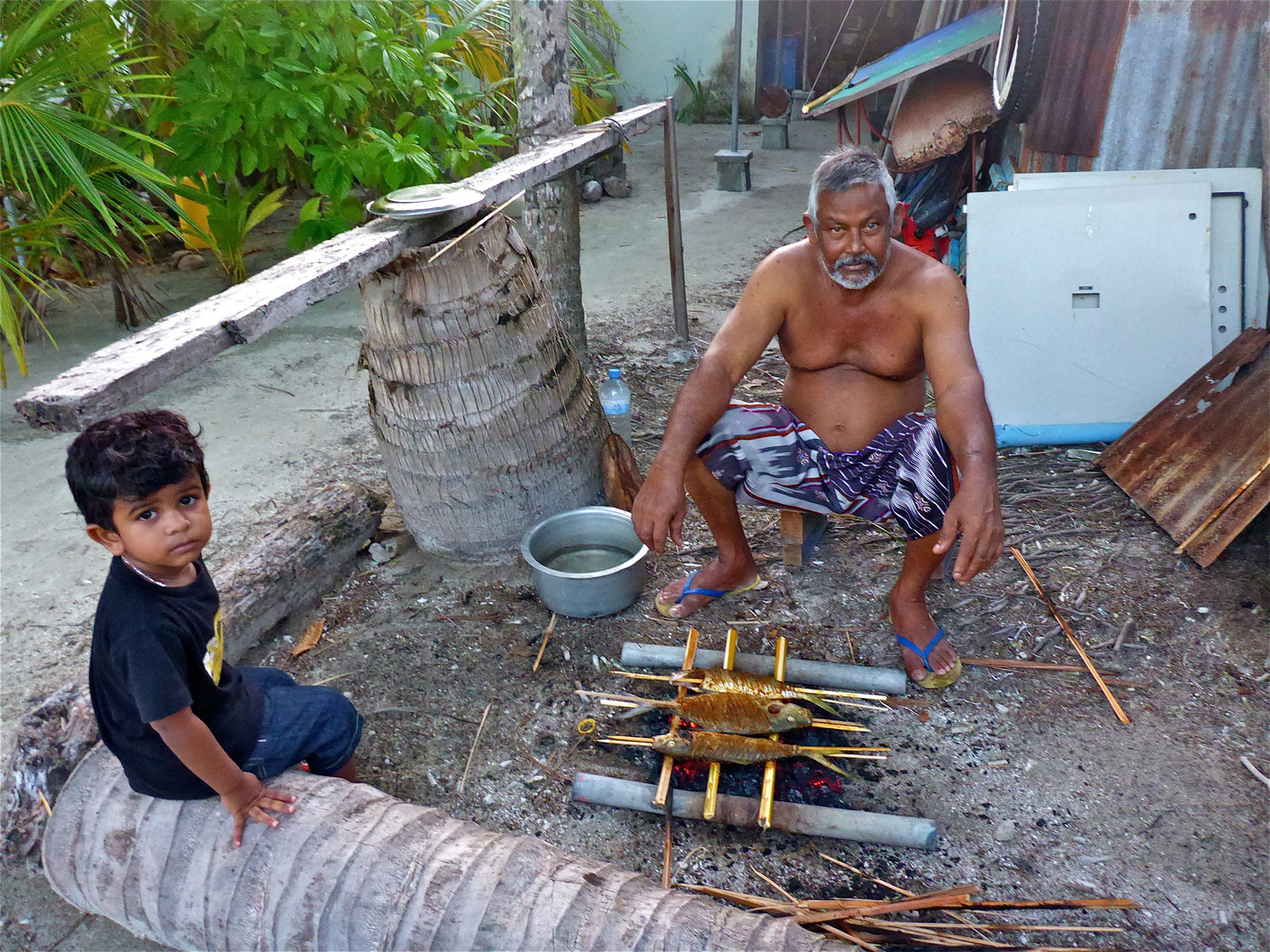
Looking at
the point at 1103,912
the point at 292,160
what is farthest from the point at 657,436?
the point at 292,160

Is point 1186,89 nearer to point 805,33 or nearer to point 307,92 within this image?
point 307,92

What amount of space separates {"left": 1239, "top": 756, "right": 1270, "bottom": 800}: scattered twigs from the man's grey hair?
1795mm

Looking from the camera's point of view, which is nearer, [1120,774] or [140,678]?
[140,678]

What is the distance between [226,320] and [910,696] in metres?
2.17

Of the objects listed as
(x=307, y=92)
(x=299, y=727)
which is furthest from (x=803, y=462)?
(x=307, y=92)

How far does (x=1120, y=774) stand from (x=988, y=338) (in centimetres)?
218

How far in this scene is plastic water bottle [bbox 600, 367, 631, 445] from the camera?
4.22 m

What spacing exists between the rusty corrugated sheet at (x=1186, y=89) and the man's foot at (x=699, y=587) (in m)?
2.92

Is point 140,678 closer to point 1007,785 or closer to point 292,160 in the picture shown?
point 1007,785

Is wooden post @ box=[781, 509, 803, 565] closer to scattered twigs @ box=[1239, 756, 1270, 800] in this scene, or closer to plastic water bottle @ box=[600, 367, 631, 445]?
plastic water bottle @ box=[600, 367, 631, 445]

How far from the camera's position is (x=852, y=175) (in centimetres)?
271

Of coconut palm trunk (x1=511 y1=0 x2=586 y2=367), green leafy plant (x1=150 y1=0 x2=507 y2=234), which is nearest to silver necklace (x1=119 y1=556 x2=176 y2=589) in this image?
coconut palm trunk (x1=511 y1=0 x2=586 y2=367)

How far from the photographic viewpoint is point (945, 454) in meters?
2.84

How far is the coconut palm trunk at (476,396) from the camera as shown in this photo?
315cm
